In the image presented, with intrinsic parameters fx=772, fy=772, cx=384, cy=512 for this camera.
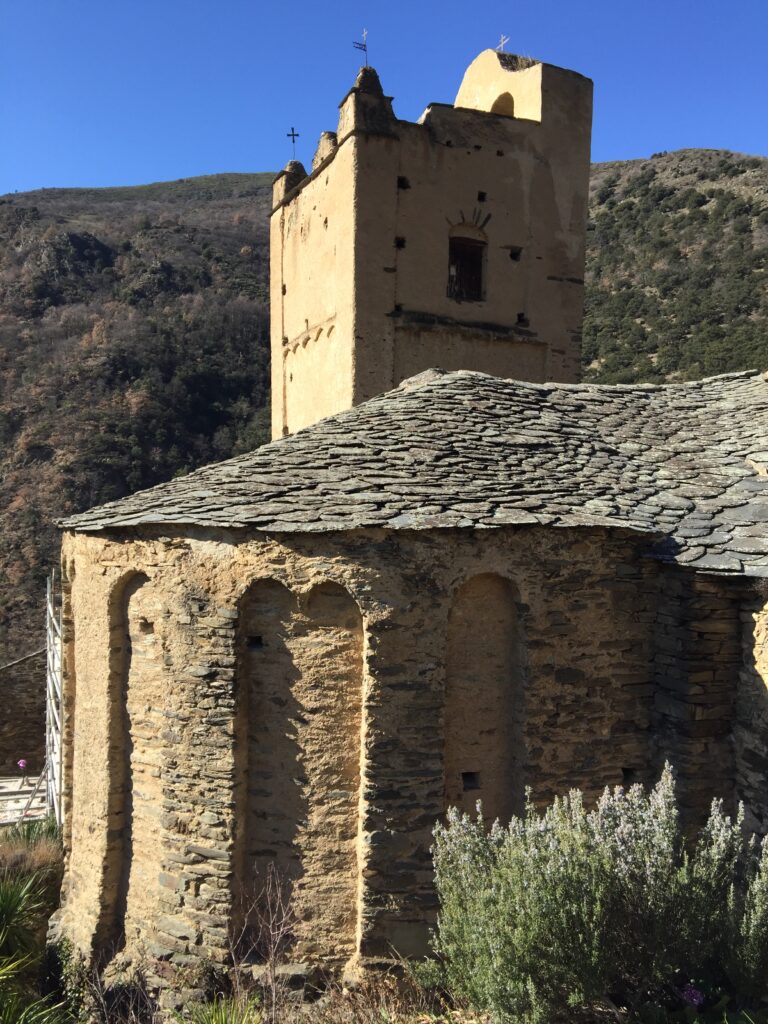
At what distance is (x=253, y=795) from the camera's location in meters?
5.41

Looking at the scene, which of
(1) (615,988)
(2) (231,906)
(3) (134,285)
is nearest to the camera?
(1) (615,988)

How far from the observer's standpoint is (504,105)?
39.8 ft

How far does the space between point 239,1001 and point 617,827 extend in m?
2.62

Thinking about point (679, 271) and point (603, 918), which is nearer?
point (603, 918)

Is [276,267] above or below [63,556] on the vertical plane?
above

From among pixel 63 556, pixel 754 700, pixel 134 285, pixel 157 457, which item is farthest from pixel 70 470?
pixel 754 700

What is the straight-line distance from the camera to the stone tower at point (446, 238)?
10.3 m

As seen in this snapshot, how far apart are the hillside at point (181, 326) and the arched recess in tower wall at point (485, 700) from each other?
17.2m

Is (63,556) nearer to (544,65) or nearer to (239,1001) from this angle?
(239,1001)

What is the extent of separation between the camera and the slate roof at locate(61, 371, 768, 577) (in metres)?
5.43

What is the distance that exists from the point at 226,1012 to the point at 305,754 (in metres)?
1.56

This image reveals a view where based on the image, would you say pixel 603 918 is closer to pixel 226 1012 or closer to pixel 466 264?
pixel 226 1012

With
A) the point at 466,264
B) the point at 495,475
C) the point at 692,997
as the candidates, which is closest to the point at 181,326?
the point at 466,264

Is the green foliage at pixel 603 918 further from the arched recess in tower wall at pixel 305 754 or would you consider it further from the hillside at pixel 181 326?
the hillside at pixel 181 326
